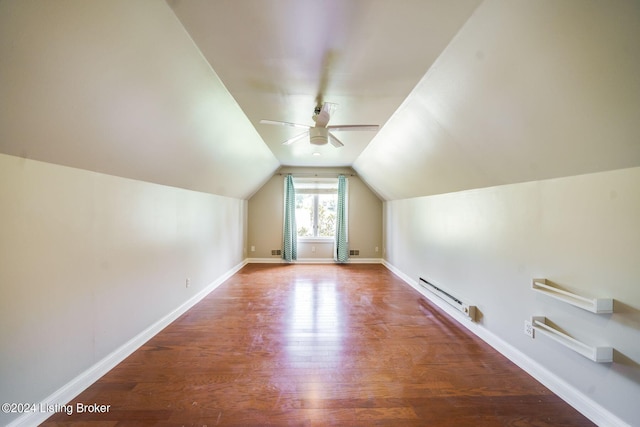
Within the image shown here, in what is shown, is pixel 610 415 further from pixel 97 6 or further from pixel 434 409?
pixel 97 6

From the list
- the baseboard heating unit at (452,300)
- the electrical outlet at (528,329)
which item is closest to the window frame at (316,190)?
the baseboard heating unit at (452,300)

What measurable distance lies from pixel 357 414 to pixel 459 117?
2.18 m

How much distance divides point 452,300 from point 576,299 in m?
1.35

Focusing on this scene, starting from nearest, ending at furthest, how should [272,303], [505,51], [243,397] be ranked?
[505,51]
[243,397]
[272,303]

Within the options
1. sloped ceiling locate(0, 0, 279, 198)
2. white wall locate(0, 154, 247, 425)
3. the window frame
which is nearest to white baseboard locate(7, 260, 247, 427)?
white wall locate(0, 154, 247, 425)

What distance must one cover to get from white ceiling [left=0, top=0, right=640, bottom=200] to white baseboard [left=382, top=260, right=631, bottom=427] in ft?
4.67

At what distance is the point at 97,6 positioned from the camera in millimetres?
966

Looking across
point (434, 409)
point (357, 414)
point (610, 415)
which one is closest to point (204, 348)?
point (357, 414)

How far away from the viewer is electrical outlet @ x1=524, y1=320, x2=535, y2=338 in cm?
177

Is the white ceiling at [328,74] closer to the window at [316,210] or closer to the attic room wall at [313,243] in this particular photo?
the attic room wall at [313,243]

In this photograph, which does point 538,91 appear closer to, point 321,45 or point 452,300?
point 321,45

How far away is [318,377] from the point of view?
173 cm

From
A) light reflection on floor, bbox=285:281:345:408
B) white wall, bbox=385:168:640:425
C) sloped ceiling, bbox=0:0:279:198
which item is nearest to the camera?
sloped ceiling, bbox=0:0:279:198

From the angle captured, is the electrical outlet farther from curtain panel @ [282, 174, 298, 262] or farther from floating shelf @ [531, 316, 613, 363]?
curtain panel @ [282, 174, 298, 262]
